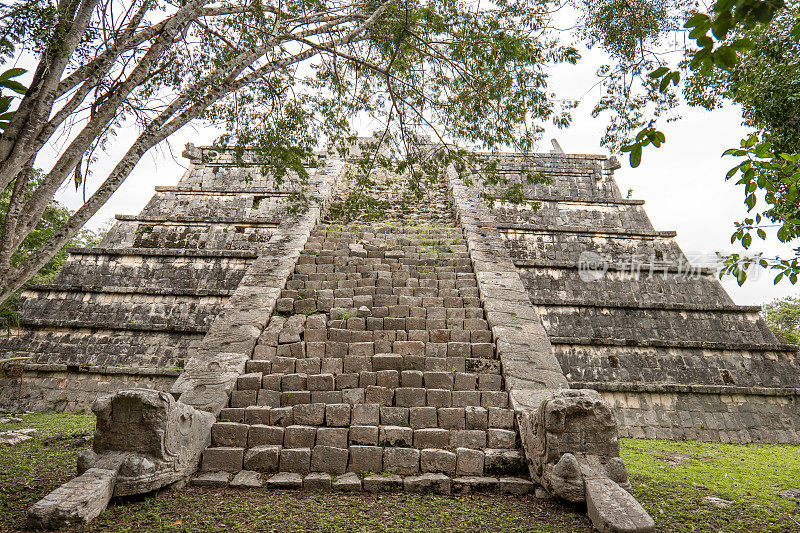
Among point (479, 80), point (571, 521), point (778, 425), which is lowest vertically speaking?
point (571, 521)

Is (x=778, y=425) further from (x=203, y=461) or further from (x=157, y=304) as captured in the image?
(x=157, y=304)

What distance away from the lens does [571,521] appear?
341 centimetres

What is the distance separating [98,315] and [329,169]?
6.47 metres

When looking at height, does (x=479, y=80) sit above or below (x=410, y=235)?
above

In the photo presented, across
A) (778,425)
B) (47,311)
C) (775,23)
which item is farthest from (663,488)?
(47,311)

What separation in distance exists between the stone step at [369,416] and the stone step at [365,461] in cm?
38

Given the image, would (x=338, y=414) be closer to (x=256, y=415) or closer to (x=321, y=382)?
(x=321, y=382)

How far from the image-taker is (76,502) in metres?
3.14

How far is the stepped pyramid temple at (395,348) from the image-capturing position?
402 cm

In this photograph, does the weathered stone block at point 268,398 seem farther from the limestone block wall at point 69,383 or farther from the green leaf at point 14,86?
the green leaf at point 14,86

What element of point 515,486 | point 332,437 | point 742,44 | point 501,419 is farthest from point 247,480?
point 742,44

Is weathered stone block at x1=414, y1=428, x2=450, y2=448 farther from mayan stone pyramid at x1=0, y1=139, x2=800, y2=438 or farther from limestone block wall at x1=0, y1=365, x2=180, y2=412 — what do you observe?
limestone block wall at x1=0, y1=365, x2=180, y2=412

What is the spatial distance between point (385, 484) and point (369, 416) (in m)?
0.86

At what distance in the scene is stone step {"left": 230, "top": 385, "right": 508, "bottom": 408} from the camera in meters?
5.01
